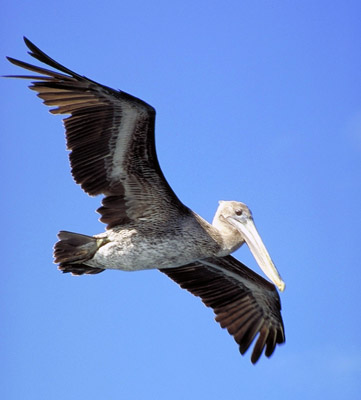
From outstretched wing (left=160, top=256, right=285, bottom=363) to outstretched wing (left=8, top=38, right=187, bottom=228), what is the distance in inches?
65.5

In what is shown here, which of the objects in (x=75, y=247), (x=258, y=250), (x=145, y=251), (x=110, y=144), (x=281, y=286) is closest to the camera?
(x=110, y=144)

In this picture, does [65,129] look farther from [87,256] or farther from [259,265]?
[259,265]

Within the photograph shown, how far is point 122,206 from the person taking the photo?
34.6ft

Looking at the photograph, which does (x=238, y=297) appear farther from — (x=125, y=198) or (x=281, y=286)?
(x=125, y=198)

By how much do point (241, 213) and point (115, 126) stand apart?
2.20 m

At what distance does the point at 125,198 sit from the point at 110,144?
78 centimetres

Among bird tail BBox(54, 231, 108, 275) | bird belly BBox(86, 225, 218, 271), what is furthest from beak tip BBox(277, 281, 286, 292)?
bird tail BBox(54, 231, 108, 275)

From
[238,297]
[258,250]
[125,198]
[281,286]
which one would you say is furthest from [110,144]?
[238,297]

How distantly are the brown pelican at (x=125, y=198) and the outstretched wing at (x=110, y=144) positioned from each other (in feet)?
0.04

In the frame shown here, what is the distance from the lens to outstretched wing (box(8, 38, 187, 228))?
9914 mm

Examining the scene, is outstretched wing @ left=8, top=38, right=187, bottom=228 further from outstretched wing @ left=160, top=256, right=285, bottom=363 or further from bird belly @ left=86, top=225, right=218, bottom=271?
outstretched wing @ left=160, top=256, right=285, bottom=363

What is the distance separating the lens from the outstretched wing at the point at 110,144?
390 inches

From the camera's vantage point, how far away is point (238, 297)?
1213 cm

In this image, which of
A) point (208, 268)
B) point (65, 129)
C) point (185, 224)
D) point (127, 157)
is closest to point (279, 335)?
point (208, 268)
